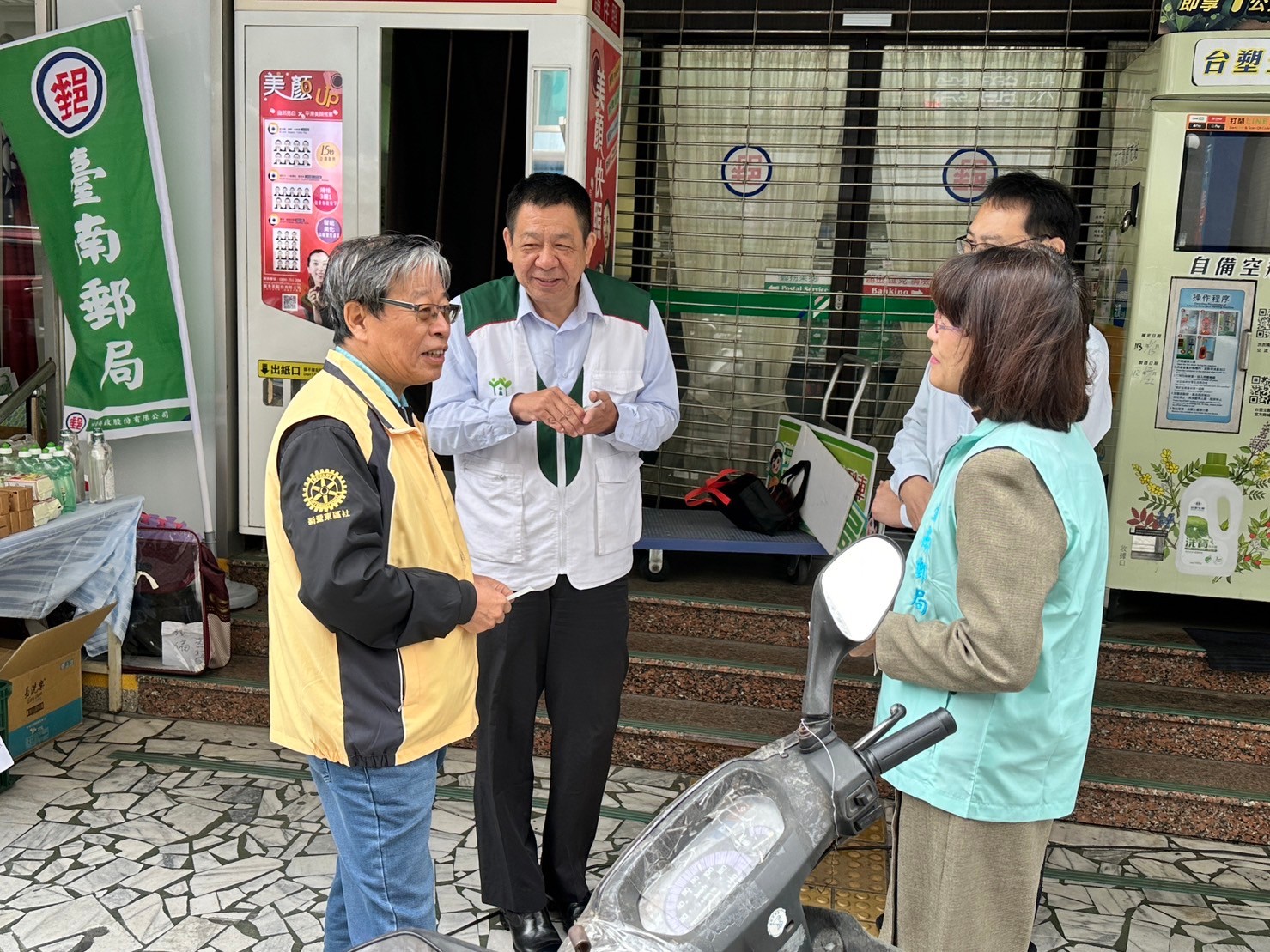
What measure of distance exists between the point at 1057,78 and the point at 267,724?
471 cm

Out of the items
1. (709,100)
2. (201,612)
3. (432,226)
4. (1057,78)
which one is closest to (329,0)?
(432,226)

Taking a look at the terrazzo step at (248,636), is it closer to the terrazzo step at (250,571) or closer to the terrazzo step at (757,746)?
the terrazzo step at (757,746)

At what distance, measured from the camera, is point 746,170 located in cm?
580

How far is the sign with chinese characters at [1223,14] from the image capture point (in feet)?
13.7

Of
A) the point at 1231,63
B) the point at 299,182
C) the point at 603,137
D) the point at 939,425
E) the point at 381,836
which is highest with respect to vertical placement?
the point at 1231,63

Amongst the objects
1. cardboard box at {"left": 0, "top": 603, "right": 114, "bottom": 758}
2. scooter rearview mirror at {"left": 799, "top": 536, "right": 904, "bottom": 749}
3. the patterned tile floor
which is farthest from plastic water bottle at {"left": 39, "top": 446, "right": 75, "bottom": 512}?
scooter rearview mirror at {"left": 799, "top": 536, "right": 904, "bottom": 749}

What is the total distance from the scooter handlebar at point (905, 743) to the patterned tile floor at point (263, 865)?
227 cm

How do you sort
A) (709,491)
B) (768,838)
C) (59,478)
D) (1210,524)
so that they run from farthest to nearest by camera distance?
(709,491)
(1210,524)
(59,478)
(768,838)

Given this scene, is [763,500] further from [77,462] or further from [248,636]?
[77,462]

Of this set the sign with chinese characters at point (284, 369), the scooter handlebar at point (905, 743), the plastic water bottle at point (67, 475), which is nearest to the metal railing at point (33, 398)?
the plastic water bottle at point (67, 475)

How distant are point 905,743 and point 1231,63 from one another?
13.4 feet

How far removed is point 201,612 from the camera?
14.6 ft

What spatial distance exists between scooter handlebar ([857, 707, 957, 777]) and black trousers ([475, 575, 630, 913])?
6.13 ft

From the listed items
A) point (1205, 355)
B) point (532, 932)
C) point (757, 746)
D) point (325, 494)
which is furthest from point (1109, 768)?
point (325, 494)
